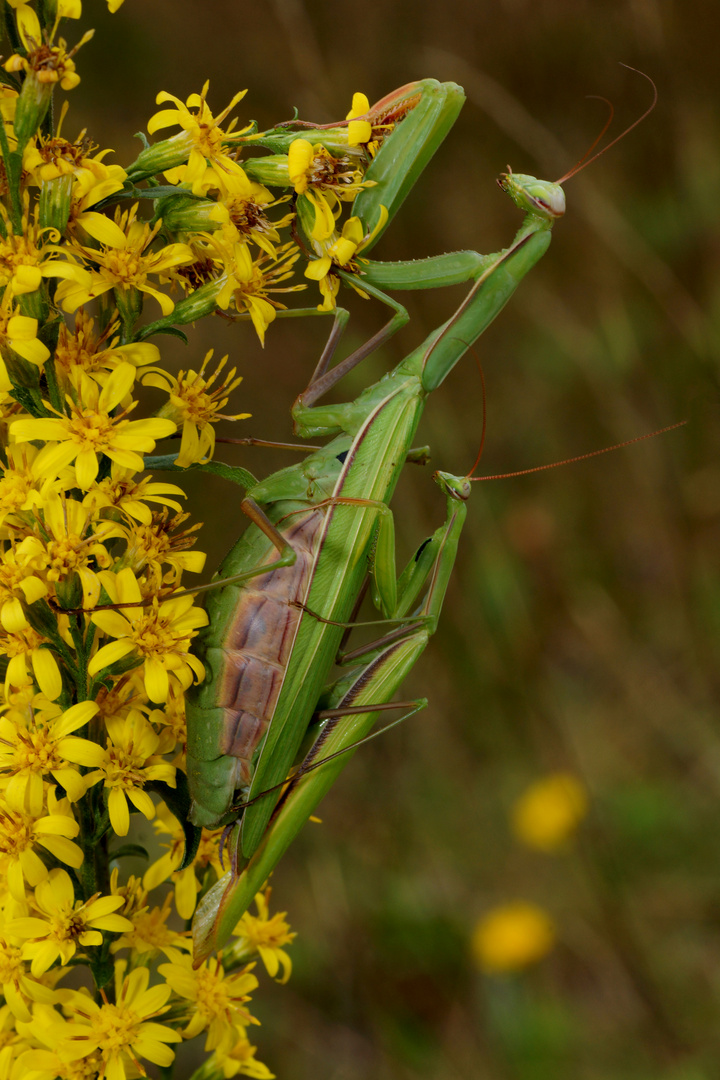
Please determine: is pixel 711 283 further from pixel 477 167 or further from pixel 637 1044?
pixel 637 1044

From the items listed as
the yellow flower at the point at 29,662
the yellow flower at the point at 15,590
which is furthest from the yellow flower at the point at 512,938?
the yellow flower at the point at 15,590

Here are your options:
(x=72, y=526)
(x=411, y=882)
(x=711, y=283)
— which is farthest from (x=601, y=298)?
(x=72, y=526)

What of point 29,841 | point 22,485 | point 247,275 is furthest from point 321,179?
point 29,841

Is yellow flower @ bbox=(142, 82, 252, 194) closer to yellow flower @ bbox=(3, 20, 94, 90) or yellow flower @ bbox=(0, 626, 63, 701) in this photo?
yellow flower @ bbox=(3, 20, 94, 90)

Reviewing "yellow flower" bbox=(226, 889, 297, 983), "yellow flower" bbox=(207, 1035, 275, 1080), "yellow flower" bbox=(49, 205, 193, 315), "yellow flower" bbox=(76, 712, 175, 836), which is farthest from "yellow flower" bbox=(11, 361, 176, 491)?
"yellow flower" bbox=(207, 1035, 275, 1080)

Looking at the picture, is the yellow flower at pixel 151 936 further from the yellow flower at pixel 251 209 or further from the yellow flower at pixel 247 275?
the yellow flower at pixel 251 209

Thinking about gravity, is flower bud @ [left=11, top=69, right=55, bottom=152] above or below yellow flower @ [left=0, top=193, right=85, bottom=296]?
above
